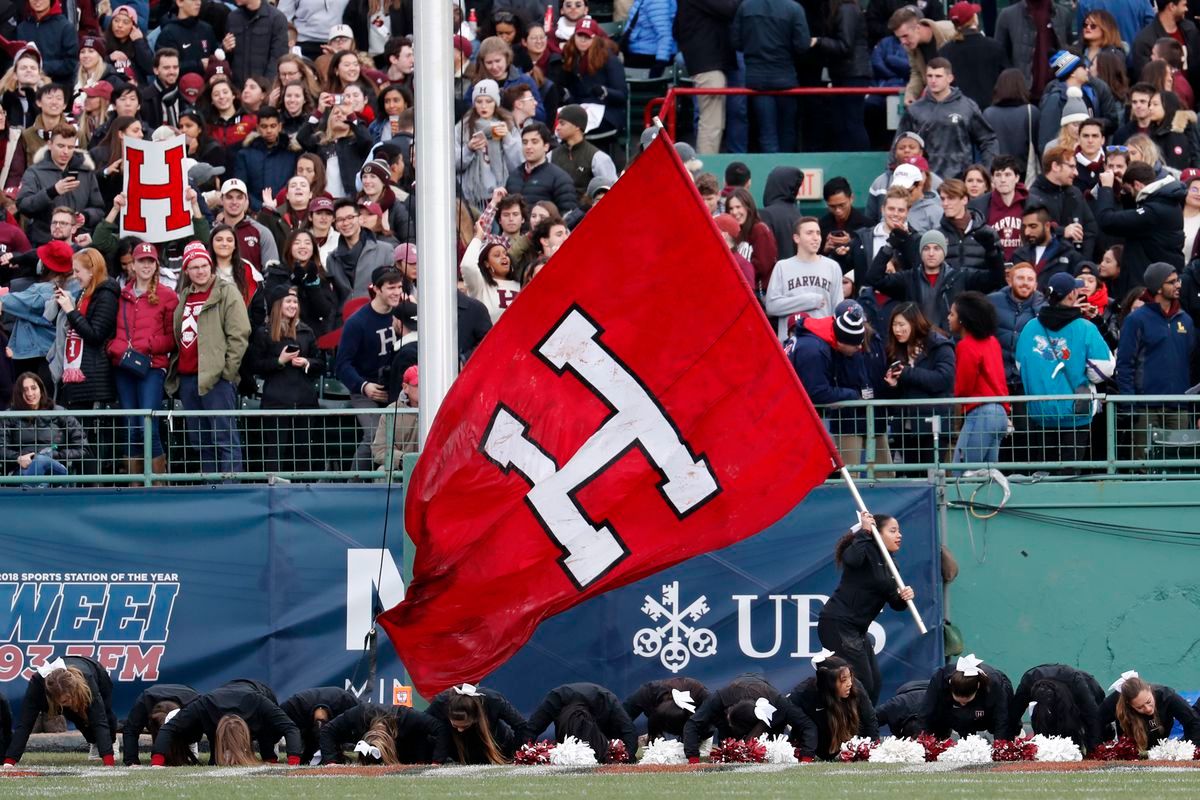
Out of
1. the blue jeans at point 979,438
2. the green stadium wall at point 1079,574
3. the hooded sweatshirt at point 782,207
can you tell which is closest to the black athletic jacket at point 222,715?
the green stadium wall at point 1079,574

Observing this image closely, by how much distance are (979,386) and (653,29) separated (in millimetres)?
7457

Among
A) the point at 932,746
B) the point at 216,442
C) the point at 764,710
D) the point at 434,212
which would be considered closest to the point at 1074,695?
the point at 932,746

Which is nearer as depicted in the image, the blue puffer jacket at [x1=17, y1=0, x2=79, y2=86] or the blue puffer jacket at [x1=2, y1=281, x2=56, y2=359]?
the blue puffer jacket at [x1=2, y1=281, x2=56, y2=359]

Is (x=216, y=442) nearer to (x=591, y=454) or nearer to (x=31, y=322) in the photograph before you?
(x=31, y=322)

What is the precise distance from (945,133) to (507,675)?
6.28 metres

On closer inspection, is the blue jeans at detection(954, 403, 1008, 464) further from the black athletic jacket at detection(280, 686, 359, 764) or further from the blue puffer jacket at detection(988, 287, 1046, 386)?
the black athletic jacket at detection(280, 686, 359, 764)

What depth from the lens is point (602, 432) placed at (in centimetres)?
1032

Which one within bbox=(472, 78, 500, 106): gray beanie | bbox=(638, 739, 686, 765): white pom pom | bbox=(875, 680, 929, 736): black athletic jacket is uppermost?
bbox=(472, 78, 500, 106): gray beanie

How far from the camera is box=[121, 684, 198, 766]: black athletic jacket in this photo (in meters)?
14.7

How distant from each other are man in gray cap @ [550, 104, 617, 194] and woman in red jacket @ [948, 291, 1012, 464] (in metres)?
4.33

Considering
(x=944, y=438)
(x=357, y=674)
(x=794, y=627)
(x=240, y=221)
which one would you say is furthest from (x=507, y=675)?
(x=240, y=221)

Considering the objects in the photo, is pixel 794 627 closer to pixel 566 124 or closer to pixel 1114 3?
pixel 566 124

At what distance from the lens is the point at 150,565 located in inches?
631

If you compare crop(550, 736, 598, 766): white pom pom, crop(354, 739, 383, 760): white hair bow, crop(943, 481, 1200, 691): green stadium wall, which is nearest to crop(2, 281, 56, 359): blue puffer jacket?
crop(354, 739, 383, 760): white hair bow
